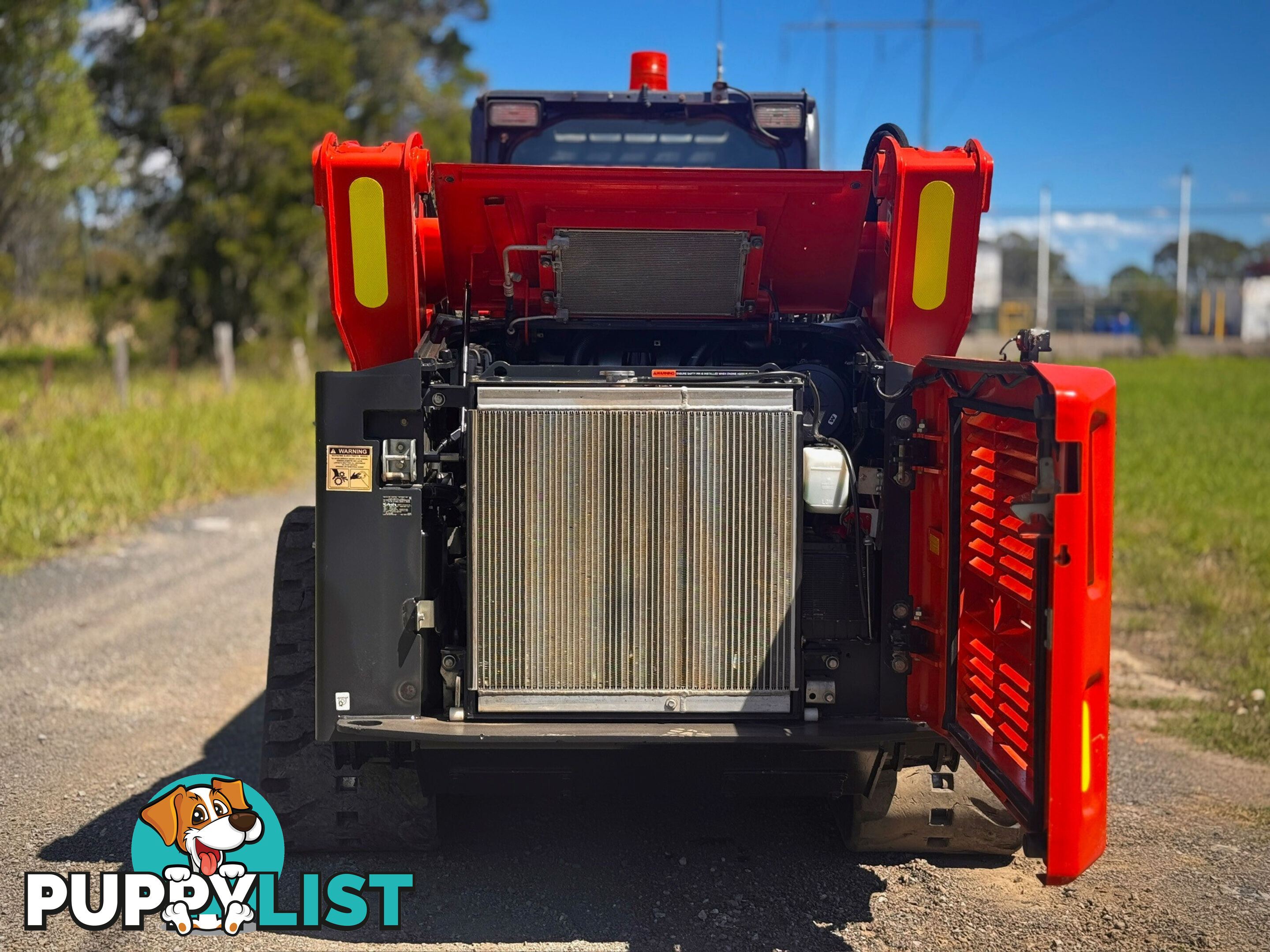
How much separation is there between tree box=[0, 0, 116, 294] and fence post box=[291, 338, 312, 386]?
5.48 meters

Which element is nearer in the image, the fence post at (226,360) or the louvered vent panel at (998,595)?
the louvered vent panel at (998,595)

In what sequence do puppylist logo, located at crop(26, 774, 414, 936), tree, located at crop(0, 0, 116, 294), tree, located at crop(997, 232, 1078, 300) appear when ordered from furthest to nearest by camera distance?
tree, located at crop(997, 232, 1078, 300)
tree, located at crop(0, 0, 116, 294)
puppylist logo, located at crop(26, 774, 414, 936)

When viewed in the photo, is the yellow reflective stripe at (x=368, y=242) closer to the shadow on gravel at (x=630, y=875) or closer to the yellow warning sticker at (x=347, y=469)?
the yellow warning sticker at (x=347, y=469)

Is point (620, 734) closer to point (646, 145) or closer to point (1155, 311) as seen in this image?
point (646, 145)

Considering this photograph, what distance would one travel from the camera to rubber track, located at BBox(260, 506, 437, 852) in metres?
4.05

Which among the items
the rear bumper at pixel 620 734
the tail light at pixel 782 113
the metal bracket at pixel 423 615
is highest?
the tail light at pixel 782 113

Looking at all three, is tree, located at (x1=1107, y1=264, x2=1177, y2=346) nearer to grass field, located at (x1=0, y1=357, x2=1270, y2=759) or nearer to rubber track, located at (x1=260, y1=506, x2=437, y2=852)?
grass field, located at (x1=0, y1=357, x2=1270, y2=759)

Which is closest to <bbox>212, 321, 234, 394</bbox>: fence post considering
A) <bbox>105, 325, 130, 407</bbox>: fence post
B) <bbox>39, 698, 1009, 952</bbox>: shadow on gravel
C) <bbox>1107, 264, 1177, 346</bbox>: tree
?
<bbox>105, 325, 130, 407</bbox>: fence post

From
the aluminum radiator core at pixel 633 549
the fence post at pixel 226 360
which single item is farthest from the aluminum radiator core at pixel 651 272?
the fence post at pixel 226 360

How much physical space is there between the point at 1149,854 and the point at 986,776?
1419 millimetres

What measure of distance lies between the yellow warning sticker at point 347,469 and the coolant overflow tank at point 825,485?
1328mm

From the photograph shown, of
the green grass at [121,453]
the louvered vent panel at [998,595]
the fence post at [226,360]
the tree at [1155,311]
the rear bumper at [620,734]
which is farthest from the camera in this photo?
the tree at [1155,311]

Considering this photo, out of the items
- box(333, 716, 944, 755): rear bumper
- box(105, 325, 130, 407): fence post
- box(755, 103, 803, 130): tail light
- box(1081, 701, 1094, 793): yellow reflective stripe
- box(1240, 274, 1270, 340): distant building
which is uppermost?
box(1240, 274, 1270, 340): distant building

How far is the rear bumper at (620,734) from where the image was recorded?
11.7 ft
